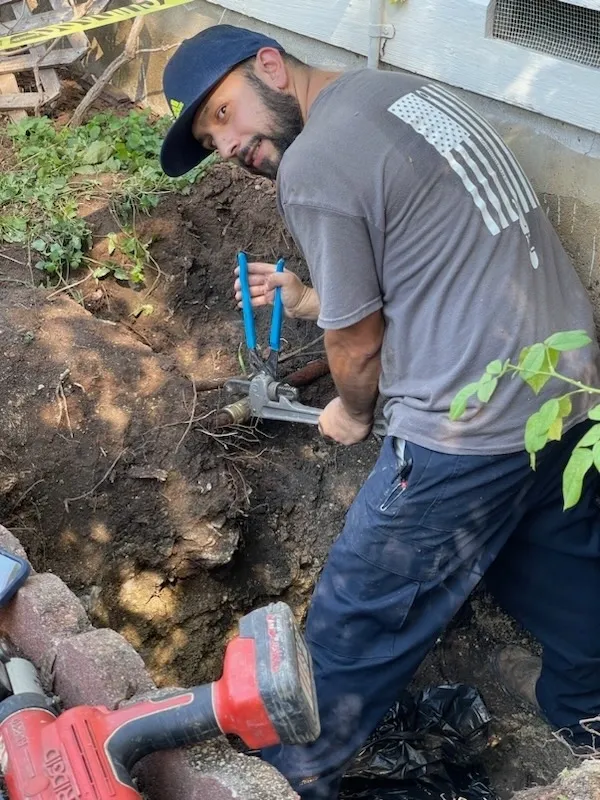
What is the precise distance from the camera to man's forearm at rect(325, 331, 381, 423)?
2129 mm

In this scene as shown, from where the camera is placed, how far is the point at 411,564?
2105 millimetres

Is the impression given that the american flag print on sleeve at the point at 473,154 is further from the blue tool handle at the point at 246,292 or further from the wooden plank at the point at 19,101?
the wooden plank at the point at 19,101

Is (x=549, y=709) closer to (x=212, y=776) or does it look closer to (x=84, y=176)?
(x=212, y=776)

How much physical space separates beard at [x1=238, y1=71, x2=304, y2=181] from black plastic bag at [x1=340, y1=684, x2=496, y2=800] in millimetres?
1858

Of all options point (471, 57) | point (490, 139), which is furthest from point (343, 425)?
point (471, 57)

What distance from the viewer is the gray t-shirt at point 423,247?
192 centimetres

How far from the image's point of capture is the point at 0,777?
1.54 metres

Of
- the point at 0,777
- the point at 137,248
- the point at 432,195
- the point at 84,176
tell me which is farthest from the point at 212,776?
the point at 84,176

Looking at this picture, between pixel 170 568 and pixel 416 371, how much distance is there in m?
1.36

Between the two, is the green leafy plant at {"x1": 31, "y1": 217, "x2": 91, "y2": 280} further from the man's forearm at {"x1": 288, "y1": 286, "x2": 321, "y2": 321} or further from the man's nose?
the man's nose

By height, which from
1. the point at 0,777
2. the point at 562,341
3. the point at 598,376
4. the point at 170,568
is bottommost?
the point at 170,568

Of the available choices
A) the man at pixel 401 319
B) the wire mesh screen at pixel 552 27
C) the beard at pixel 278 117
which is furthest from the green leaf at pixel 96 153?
the wire mesh screen at pixel 552 27

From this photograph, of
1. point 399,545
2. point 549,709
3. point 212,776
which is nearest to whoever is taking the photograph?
point 212,776

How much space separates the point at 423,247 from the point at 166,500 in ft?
4.72
